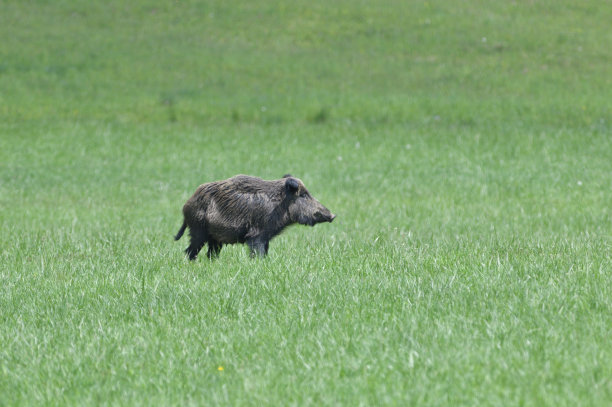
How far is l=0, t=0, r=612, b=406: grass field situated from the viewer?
445 centimetres

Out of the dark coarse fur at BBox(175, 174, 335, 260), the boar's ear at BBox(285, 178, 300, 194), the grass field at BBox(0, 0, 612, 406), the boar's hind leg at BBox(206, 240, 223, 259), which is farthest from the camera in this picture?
the boar's hind leg at BBox(206, 240, 223, 259)

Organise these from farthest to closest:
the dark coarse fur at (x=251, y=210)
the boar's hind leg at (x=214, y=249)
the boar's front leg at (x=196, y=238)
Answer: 1. the boar's hind leg at (x=214, y=249)
2. the boar's front leg at (x=196, y=238)
3. the dark coarse fur at (x=251, y=210)

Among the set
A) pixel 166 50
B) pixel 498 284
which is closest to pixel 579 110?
pixel 166 50

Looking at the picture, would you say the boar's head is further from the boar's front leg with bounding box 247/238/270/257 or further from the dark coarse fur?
the boar's front leg with bounding box 247/238/270/257

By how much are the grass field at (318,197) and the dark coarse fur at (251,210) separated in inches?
11.2

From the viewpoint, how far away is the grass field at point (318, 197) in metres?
4.45

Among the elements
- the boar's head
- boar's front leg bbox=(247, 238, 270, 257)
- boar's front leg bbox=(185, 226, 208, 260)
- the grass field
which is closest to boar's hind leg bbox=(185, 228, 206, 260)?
boar's front leg bbox=(185, 226, 208, 260)

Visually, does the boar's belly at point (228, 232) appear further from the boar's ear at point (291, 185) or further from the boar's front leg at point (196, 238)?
the boar's ear at point (291, 185)

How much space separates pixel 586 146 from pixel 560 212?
7012 millimetres

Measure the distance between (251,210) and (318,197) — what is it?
25.7 feet

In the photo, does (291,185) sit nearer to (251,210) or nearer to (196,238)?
(251,210)

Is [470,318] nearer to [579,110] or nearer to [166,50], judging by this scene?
[579,110]

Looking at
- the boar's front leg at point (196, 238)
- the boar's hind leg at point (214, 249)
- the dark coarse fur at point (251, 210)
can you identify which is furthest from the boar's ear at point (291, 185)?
the boar's hind leg at point (214, 249)

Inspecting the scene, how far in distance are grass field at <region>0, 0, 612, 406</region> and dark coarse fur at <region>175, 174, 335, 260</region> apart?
29 cm
